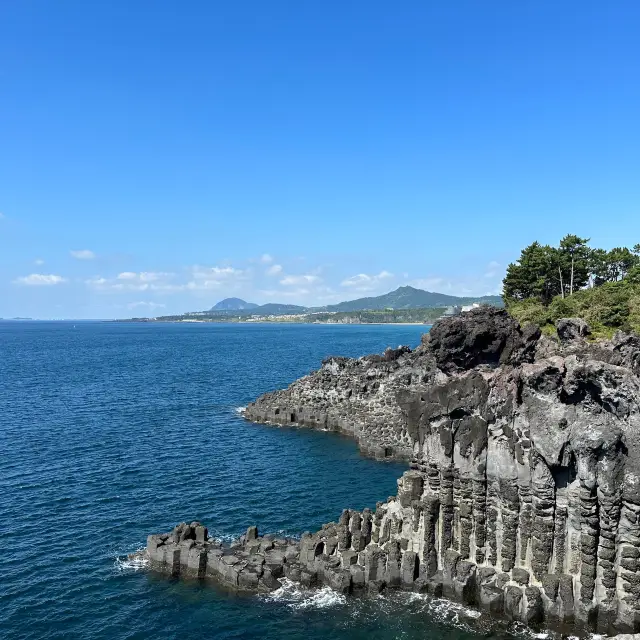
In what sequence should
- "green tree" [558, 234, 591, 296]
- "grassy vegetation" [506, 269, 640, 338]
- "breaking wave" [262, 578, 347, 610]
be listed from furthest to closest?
1. "green tree" [558, 234, 591, 296]
2. "grassy vegetation" [506, 269, 640, 338]
3. "breaking wave" [262, 578, 347, 610]

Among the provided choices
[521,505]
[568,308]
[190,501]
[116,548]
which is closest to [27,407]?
[190,501]

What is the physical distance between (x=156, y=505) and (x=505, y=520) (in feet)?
87.2

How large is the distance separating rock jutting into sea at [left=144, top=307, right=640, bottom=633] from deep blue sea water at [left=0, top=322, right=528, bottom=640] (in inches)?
56.0

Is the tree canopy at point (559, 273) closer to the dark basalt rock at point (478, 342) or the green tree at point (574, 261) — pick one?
the green tree at point (574, 261)

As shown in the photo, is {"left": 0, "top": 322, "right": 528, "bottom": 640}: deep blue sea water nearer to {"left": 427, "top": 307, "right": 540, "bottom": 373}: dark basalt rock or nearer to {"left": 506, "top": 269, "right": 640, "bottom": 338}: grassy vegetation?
{"left": 427, "top": 307, "right": 540, "bottom": 373}: dark basalt rock

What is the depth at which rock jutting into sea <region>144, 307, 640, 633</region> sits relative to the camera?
78.6 feet

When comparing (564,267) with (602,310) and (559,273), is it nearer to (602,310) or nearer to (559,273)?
(559,273)

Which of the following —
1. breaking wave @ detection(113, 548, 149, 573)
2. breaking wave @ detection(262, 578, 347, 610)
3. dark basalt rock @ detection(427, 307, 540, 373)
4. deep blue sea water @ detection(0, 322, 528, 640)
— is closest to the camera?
deep blue sea water @ detection(0, 322, 528, 640)

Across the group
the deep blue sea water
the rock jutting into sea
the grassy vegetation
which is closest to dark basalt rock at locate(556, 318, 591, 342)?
the grassy vegetation

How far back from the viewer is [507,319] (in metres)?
→ 43.8

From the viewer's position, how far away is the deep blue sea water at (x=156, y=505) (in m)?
26.7

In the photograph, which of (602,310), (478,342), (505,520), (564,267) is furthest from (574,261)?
(505,520)

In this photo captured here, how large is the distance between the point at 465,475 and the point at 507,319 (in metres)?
19.0

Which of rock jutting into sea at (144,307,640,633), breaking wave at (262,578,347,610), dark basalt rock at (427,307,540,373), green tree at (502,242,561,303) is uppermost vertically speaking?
green tree at (502,242,561,303)
